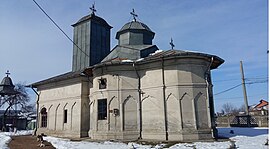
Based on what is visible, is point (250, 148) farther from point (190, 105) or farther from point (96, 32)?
point (96, 32)

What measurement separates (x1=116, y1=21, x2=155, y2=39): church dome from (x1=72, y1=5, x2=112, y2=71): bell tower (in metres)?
3.01

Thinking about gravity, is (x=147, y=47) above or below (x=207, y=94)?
above

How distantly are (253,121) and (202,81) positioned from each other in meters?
14.2

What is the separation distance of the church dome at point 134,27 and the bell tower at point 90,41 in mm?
3012

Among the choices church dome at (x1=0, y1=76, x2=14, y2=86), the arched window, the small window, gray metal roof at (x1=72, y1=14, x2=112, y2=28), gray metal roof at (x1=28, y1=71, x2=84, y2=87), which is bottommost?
the arched window

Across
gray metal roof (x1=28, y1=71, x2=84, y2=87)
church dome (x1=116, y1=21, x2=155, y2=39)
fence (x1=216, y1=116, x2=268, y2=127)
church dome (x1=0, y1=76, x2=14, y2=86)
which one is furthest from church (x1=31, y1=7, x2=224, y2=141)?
church dome (x1=0, y1=76, x2=14, y2=86)

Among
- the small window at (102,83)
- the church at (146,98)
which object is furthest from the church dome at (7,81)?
the small window at (102,83)

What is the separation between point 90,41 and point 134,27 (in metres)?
5.05

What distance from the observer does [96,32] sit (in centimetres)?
2486

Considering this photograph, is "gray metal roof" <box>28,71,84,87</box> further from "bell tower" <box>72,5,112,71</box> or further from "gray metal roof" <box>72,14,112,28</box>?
"gray metal roof" <box>72,14,112,28</box>

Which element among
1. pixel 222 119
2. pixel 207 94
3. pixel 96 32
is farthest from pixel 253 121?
pixel 96 32

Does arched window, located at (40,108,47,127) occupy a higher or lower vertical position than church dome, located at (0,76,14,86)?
lower

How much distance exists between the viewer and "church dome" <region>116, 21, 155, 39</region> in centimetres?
2188

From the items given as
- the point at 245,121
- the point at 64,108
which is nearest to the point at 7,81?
the point at 64,108
